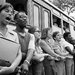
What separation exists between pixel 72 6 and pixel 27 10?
18064mm

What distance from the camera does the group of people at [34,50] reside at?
2.04 metres

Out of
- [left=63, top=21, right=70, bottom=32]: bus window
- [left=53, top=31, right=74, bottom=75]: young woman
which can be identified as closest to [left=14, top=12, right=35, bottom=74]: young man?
[left=53, top=31, right=74, bottom=75]: young woman

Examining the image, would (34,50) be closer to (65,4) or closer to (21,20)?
(21,20)

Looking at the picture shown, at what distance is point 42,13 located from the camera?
23.5 ft

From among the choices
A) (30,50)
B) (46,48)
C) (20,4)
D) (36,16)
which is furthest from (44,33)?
(36,16)

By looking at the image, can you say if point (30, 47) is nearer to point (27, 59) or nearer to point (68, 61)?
point (27, 59)

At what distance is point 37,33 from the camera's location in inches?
133

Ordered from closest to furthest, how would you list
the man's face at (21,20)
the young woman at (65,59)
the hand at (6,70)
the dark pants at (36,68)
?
the hand at (6,70) → the man's face at (21,20) → the dark pants at (36,68) → the young woman at (65,59)

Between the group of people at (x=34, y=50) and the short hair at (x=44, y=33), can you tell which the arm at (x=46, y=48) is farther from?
the short hair at (x=44, y=33)

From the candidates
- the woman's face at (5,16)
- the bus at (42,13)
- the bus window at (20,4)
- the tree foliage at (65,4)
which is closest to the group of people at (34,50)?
the woman's face at (5,16)

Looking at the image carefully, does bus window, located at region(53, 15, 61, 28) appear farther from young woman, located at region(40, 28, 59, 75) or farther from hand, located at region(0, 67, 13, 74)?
hand, located at region(0, 67, 13, 74)

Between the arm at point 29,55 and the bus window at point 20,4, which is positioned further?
the bus window at point 20,4

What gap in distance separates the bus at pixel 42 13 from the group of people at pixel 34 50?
1946mm

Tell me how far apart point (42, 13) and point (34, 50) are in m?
4.92
